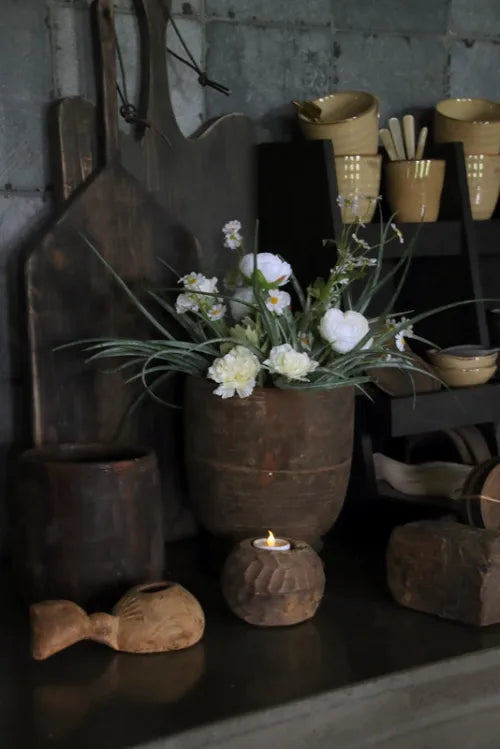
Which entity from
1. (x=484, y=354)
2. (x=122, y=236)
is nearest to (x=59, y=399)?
(x=122, y=236)

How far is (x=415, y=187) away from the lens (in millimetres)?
1392

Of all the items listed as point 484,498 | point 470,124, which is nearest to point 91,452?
point 484,498

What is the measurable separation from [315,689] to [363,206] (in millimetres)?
690

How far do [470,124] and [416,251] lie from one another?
22 centimetres

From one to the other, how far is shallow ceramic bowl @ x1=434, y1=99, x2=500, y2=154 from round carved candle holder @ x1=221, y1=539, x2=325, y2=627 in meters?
0.70

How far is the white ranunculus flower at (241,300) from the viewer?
1.21 m

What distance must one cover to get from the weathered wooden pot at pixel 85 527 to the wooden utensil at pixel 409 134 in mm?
644

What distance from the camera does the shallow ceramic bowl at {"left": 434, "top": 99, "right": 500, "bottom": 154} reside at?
145 cm

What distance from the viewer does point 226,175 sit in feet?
4.62

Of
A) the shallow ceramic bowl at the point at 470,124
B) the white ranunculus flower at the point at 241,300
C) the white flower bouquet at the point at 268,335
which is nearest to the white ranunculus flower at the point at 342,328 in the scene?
the white flower bouquet at the point at 268,335

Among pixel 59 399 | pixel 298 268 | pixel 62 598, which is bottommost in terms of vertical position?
pixel 62 598

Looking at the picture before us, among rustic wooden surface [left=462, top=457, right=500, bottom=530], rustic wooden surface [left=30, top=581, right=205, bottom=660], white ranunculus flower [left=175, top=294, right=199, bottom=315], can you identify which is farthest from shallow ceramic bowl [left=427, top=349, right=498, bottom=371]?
rustic wooden surface [left=30, top=581, right=205, bottom=660]

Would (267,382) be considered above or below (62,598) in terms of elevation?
above

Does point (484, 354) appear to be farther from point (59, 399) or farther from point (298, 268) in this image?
point (59, 399)
